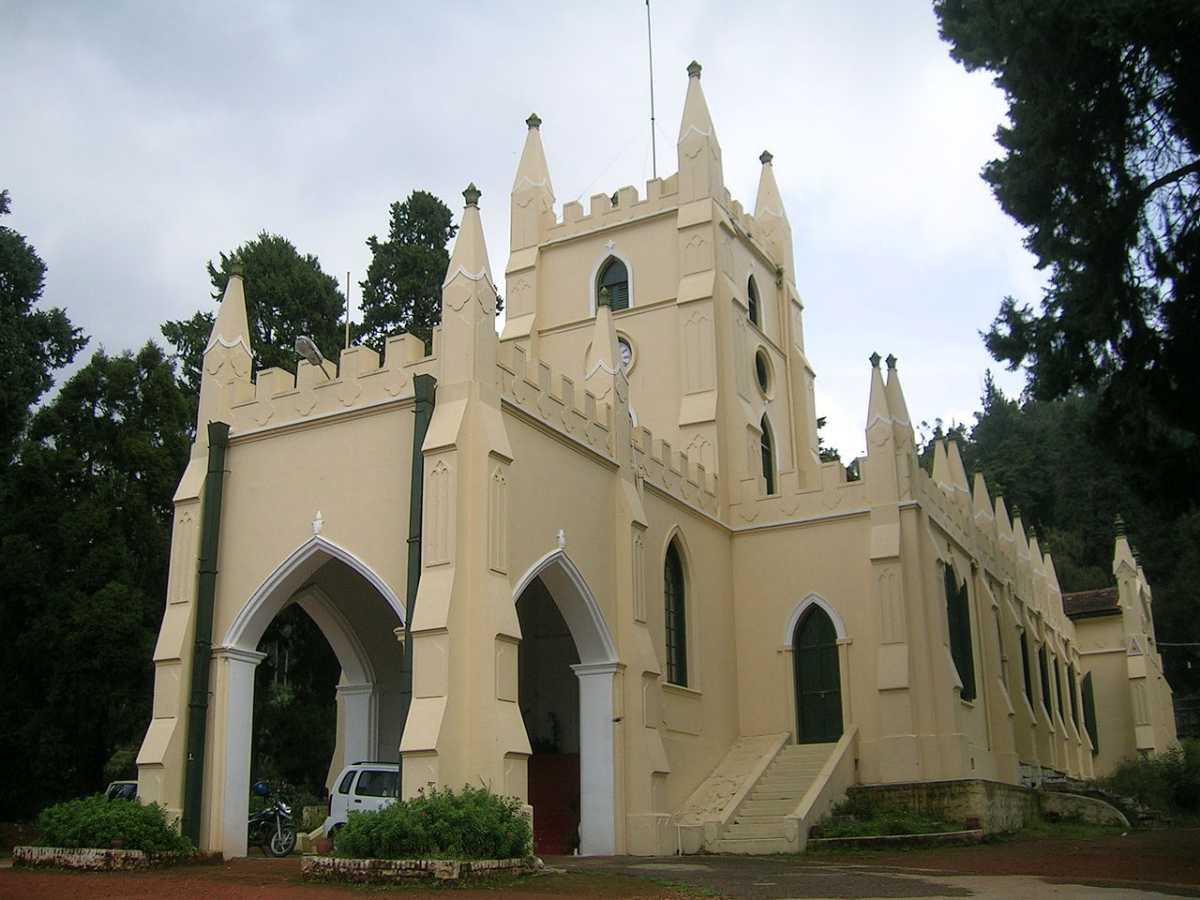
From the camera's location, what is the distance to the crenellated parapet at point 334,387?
1806cm

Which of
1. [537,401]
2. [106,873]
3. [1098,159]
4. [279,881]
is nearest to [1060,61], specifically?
[1098,159]

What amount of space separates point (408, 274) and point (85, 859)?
23901 millimetres

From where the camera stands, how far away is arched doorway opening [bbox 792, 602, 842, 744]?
2400 cm

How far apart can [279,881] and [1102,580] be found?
161 ft

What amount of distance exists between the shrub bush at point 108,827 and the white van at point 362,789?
223 centimetres

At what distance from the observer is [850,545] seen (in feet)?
80.3

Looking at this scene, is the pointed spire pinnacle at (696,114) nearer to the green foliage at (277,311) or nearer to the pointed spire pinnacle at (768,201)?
the pointed spire pinnacle at (768,201)

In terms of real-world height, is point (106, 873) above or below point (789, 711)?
below

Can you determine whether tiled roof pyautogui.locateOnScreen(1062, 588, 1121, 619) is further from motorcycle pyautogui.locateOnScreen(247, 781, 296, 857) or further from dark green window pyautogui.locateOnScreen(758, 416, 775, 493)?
motorcycle pyautogui.locateOnScreen(247, 781, 296, 857)

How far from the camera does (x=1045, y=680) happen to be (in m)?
35.6

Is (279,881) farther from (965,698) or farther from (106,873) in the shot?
(965,698)

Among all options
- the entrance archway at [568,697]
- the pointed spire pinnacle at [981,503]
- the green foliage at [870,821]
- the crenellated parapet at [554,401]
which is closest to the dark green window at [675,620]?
the entrance archway at [568,697]

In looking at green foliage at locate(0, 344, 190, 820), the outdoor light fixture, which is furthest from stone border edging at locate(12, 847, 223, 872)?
green foliage at locate(0, 344, 190, 820)

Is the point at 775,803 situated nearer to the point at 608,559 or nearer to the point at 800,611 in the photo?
the point at 800,611
